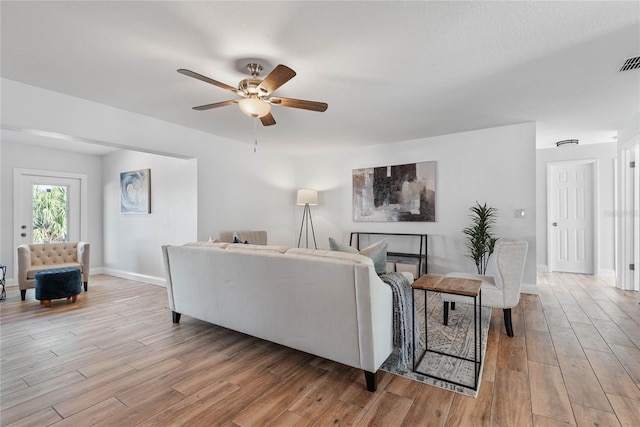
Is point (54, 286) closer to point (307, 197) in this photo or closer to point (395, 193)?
point (307, 197)

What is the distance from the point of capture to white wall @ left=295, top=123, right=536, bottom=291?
423 cm

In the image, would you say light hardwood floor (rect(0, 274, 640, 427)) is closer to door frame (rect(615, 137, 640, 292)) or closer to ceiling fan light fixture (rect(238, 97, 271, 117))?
door frame (rect(615, 137, 640, 292))

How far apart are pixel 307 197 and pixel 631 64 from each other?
449cm

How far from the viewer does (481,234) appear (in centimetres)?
426

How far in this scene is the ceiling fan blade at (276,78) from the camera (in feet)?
6.81

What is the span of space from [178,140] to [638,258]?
6.82 m

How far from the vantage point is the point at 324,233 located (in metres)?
6.17

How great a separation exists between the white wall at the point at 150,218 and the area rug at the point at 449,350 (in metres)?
3.50

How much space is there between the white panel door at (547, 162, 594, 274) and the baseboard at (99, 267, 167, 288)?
7.22 m

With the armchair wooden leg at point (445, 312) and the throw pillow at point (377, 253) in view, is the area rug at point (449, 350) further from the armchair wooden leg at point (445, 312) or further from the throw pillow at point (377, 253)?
the throw pillow at point (377, 253)

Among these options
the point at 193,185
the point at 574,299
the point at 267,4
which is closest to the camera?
the point at 267,4

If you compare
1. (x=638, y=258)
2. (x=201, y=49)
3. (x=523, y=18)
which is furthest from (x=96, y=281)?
(x=638, y=258)

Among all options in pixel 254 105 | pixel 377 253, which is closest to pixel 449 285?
pixel 377 253

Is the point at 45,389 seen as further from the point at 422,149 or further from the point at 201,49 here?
the point at 422,149
